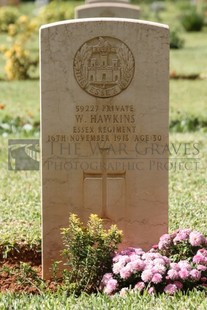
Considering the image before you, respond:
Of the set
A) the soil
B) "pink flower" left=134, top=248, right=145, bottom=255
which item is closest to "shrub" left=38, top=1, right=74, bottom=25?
the soil

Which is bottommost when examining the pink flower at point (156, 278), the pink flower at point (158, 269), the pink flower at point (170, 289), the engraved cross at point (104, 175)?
the pink flower at point (170, 289)

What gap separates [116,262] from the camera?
16.3ft

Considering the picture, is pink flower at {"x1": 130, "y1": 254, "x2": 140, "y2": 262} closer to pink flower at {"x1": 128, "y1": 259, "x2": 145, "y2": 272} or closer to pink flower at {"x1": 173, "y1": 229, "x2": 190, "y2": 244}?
pink flower at {"x1": 128, "y1": 259, "x2": 145, "y2": 272}

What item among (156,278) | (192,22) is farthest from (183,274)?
(192,22)

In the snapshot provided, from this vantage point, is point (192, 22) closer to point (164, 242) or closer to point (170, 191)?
point (170, 191)

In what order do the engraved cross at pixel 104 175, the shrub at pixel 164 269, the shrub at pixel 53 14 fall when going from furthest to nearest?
the shrub at pixel 53 14 → the engraved cross at pixel 104 175 → the shrub at pixel 164 269

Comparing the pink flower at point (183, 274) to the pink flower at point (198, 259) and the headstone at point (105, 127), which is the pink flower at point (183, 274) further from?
the headstone at point (105, 127)

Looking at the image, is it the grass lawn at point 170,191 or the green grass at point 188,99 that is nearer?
the grass lawn at point 170,191

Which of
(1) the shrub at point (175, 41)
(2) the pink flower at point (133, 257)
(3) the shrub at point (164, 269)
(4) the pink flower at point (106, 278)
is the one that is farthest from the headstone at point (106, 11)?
(4) the pink flower at point (106, 278)

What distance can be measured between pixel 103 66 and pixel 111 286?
1.42m

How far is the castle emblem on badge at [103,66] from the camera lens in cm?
519

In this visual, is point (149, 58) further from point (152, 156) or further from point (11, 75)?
point (11, 75)

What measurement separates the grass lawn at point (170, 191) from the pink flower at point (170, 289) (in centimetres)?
9

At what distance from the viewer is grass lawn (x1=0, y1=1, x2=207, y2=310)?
4.39 metres
